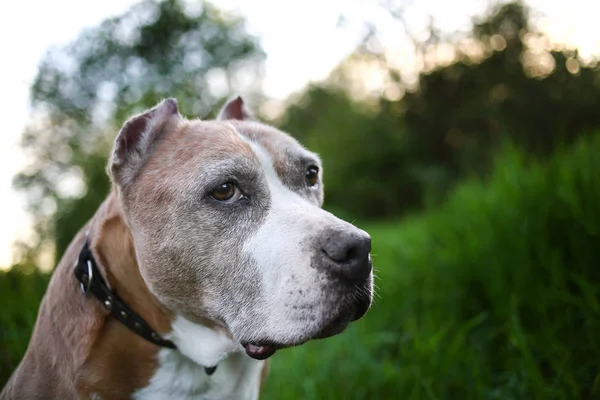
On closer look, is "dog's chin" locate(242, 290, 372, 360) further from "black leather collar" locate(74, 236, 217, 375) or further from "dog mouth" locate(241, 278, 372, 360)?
"black leather collar" locate(74, 236, 217, 375)

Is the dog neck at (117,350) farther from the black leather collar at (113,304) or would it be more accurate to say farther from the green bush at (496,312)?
the green bush at (496,312)

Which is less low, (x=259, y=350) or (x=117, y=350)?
(x=259, y=350)

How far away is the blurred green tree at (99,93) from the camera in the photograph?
9148mm

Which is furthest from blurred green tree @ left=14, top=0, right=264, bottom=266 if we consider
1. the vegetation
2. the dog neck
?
the dog neck

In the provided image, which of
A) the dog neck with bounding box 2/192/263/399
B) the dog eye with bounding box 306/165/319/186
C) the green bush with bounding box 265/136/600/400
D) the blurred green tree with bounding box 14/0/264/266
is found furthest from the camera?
the blurred green tree with bounding box 14/0/264/266

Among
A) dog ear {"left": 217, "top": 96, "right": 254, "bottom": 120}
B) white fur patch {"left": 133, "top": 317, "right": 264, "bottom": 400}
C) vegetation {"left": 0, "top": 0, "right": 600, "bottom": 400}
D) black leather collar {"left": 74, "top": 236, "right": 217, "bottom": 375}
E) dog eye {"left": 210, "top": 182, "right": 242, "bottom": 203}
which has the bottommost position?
vegetation {"left": 0, "top": 0, "right": 600, "bottom": 400}

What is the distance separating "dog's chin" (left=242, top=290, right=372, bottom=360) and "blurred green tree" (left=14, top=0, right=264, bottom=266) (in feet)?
12.6

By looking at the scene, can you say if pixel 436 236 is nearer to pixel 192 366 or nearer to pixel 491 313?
pixel 491 313

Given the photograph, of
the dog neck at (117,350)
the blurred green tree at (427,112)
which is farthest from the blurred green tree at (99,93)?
the blurred green tree at (427,112)

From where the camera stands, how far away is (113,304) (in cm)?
223

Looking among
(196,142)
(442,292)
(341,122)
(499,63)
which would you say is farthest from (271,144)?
(341,122)

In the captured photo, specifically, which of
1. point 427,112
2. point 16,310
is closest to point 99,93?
point 16,310

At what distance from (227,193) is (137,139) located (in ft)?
1.88

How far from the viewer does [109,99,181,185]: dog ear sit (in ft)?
7.73
